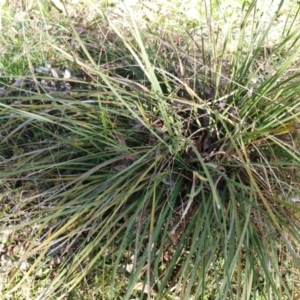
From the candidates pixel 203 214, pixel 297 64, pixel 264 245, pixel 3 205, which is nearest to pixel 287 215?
pixel 264 245

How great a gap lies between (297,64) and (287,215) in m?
0.71

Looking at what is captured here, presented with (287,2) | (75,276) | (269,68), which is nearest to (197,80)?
(269,68)

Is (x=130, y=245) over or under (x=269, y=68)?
under

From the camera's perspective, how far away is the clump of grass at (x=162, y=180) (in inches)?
64.5

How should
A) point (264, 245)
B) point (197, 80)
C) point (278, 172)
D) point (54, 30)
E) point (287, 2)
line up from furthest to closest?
point (287, 2), point (54, 30), point (197, 80), point (278, 172), point (264, 245)

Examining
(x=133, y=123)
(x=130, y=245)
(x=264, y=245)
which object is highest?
(x=133, y=123)

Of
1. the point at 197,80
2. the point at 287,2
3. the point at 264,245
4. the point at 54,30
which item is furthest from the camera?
the point at 287,2

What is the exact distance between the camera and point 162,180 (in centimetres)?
173

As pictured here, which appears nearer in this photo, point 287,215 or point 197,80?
point 287,215

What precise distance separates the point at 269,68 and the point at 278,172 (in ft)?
1.52

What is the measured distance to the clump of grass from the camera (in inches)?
64.5

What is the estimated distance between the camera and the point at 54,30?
2447mm

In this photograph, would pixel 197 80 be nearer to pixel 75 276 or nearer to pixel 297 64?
pixel 297 64

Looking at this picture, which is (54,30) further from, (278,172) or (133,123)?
(278,172)
